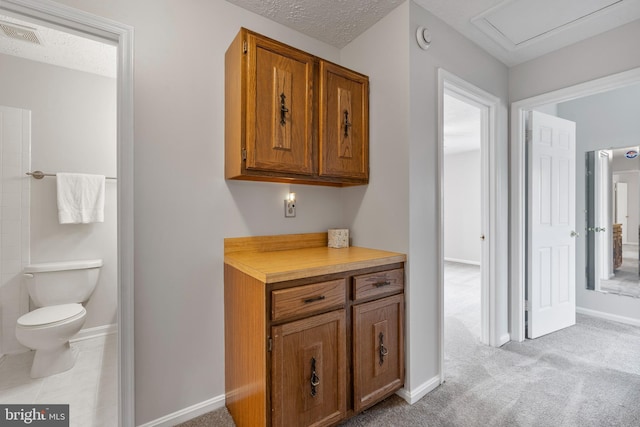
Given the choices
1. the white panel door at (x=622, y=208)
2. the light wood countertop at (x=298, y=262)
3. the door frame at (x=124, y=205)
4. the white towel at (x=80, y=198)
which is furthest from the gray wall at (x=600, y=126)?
the white towel at (x=80, y=198)

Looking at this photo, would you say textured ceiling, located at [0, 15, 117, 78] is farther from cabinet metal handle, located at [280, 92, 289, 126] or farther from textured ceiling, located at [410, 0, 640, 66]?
textured ceiling, located at [410, 0, 640, 66]

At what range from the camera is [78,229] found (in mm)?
2695

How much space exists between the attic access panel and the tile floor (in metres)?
3.56

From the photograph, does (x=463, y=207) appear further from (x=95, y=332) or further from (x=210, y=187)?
(x=95, y=332)

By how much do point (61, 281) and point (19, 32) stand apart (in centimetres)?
193

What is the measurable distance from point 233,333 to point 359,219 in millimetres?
1162

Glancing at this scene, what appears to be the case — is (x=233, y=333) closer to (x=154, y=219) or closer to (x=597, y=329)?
(x=154, y=219)

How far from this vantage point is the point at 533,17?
6.63 feet

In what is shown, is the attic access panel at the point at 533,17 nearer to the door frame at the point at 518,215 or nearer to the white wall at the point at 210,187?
the white wall at the point at 210,187

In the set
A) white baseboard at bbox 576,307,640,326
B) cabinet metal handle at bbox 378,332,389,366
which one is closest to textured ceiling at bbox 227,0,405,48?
cabinet metal handle at bbox 378,332,389,366

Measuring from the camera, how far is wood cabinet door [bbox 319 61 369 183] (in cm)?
181

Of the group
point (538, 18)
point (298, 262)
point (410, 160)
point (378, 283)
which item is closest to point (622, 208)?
point (538, 18)

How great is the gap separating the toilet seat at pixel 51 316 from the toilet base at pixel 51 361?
224mm

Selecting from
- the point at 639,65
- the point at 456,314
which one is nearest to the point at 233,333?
the point at 456,314
